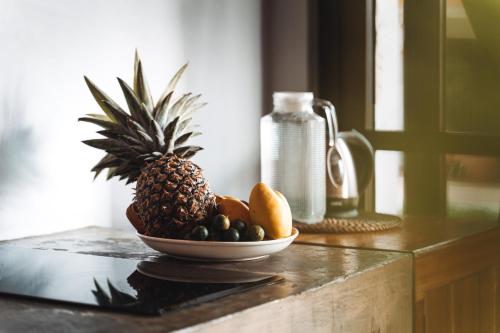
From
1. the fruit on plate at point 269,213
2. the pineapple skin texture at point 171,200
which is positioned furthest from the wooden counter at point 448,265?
the pineapple skin texture at point 171,200

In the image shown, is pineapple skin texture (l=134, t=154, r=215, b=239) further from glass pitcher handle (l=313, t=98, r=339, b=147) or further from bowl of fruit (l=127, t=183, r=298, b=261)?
glass pitcher handle (l=313, t=98, r=339, b=147)

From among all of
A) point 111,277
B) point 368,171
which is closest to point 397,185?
point 368,171

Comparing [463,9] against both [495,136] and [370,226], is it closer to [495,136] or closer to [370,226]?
[495,136]

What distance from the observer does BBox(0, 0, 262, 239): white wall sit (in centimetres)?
158

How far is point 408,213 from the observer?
2139 millimetres

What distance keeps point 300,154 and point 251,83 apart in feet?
1.56

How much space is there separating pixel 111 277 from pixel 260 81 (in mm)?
1164

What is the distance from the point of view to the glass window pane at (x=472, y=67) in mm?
2008

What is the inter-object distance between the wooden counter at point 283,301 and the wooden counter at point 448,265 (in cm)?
8

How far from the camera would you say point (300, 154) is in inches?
70.8

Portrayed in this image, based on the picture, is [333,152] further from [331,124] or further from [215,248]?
[215,248]

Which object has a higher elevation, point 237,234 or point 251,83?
point 251,83

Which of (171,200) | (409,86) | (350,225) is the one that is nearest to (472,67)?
(409,86)

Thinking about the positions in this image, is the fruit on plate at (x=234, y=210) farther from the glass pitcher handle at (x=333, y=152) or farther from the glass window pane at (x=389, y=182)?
the glass window pane at (x=389, y=182)
